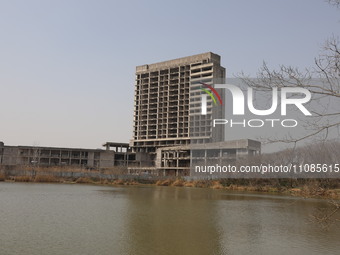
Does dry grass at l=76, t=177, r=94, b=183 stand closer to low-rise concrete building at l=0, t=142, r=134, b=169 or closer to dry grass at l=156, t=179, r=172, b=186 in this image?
dry grass at l=156, t=179, r=172, b=186

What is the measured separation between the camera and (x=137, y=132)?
145 meters

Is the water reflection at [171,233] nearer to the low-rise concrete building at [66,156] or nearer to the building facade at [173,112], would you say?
the building facade at [173,112]

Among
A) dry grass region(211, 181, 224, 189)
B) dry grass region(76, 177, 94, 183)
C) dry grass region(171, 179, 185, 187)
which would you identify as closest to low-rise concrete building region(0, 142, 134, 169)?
dry grass region(76, 177, 94, 183)

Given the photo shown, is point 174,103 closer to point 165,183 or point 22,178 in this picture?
point 165,183

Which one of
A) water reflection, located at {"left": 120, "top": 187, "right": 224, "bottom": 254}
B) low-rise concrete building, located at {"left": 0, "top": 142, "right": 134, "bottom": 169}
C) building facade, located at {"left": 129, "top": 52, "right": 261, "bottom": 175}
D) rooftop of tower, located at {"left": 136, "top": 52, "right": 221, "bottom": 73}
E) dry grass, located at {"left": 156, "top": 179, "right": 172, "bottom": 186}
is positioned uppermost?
rooftop of tower, located at {"left": 136, "top": 52, "right": 221, "bottom": 73}

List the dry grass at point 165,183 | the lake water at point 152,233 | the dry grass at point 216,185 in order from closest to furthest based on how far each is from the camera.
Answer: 1. the lake water at point 152,233
2. the dry grass at point 216,185
3. the dry grass at point 165,183

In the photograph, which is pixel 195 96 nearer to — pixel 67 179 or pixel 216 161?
pixel 216 161

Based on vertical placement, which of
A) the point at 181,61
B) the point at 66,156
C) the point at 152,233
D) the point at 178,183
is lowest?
the point at 178,183

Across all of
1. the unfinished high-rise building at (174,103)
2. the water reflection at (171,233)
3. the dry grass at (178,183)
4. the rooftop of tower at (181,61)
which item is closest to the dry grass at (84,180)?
the dry grass at (178,183)

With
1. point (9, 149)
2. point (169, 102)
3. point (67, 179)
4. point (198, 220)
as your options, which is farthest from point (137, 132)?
point (198, 220)

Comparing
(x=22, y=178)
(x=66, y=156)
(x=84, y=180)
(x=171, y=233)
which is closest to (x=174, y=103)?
(x=66, y=156)

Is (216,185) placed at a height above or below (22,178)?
below

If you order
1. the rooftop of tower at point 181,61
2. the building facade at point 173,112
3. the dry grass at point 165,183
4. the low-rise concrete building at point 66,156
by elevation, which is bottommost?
the dry grass at point 165,183

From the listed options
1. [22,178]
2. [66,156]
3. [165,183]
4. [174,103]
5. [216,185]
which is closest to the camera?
[216,185]
